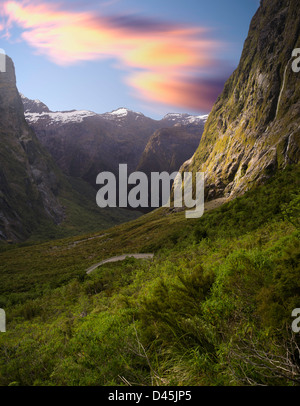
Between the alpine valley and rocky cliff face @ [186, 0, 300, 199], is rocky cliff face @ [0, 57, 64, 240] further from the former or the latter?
rocky cliff face @ [186, 0, 300, 199]

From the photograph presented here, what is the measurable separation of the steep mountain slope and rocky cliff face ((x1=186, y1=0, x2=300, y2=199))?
3587 inches

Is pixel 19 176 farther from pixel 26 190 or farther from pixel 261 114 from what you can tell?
pixel 261 114

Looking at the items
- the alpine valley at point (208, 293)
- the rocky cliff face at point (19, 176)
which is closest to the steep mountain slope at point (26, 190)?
the rocky cliff face at point (19, 176)

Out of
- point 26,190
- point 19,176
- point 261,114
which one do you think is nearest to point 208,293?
point 261,114

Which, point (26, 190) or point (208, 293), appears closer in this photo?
point (208, 293)

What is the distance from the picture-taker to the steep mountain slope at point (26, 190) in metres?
121

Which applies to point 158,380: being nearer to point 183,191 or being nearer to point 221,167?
point 221,167

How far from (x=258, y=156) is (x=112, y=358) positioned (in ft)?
228

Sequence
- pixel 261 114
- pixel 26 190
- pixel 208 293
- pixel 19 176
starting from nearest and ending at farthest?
pixel 208 293
pixel 261 114
pixel 19 176
pixel 26 190

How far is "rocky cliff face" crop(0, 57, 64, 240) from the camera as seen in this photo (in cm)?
11812

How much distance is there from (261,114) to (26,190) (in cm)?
13127

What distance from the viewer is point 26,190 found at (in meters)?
144

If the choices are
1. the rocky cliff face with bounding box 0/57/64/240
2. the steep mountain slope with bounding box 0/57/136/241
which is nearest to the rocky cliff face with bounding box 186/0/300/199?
the steep mountain slope with bounding box 0/57/136/241

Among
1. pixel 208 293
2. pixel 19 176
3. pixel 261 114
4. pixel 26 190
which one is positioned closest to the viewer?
pixel 208 293
